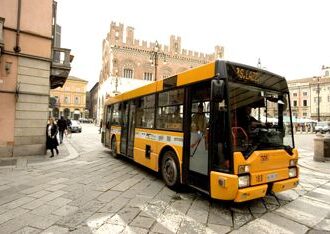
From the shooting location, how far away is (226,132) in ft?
14.9

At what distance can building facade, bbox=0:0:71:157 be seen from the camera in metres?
10.3

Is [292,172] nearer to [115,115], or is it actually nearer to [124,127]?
[124,127]

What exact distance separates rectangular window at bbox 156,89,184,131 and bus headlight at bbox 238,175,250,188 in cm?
186

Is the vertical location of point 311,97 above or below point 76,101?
above

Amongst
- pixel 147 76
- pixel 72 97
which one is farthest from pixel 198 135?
pixel 72 97

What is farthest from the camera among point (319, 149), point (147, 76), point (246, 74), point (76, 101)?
point (76, 101)

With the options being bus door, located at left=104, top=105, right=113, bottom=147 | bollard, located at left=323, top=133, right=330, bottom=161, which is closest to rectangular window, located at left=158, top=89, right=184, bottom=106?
bus door, located at left=104, top=105, right=113, bottom=147

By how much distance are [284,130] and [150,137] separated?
3.42m

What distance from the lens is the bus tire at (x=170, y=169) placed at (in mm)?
5980

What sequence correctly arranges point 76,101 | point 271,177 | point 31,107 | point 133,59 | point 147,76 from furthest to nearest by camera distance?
point 76,101 → point 147,76 → point 133,59 → point 31,107 → point 271,177

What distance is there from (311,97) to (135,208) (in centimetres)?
6919

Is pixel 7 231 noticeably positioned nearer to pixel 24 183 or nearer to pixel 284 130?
pixel 24 183

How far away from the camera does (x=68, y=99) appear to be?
7800cm

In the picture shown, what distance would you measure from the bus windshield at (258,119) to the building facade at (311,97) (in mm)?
62551
